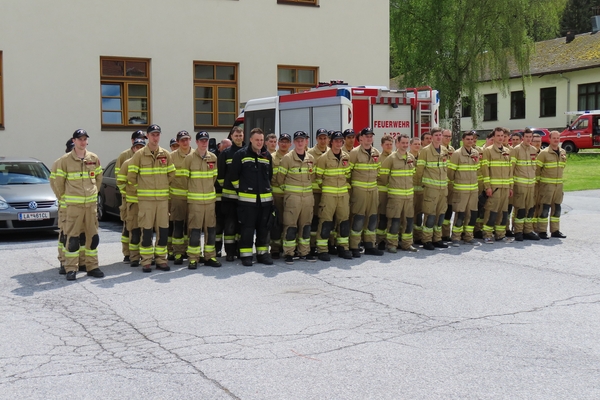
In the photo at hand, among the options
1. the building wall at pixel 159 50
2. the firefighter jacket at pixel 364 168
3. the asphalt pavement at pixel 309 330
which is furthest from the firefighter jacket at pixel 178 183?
the building wall at pixel 159 50

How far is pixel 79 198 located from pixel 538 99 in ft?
140

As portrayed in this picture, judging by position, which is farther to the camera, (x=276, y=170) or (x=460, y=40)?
(x=460, y=40)

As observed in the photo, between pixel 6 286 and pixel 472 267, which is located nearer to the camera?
pixel 6 286

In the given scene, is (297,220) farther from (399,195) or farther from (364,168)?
(399,195)

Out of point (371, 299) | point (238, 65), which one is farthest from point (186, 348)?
point (238, 65)

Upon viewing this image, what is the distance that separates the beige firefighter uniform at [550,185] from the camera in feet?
41.3

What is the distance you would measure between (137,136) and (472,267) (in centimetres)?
506

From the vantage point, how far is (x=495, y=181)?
39.7 feet

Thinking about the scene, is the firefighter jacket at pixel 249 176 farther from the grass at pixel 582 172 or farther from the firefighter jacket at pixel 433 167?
the grass at pixel 582 172

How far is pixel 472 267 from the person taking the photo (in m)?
9.78

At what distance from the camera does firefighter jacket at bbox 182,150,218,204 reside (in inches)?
387

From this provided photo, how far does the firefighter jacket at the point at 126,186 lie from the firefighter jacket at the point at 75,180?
1.95 feet

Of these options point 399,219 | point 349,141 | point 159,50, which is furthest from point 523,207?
point 159,50

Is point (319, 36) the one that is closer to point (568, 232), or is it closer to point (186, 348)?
point (568, 232)
